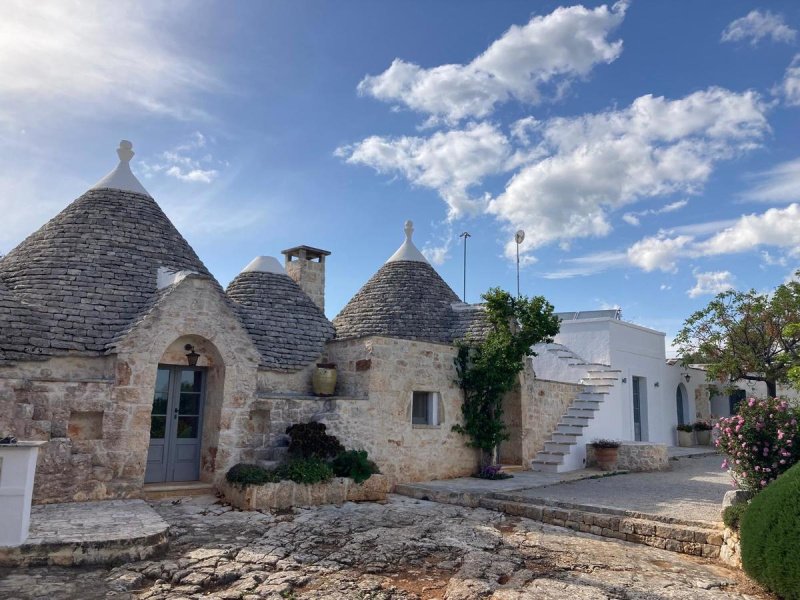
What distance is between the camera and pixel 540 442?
14.7 metres

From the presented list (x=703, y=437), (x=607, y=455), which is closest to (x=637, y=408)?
(x=703, y=437)

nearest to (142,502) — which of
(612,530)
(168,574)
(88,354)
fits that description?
(88,354)

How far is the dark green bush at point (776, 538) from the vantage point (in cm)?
525

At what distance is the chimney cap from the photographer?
54.2 feet

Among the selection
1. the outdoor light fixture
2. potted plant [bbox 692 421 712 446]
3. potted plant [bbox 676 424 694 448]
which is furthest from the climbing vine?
potted plant [bbox 692 421 712 446]

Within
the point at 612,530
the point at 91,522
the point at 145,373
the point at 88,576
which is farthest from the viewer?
the point at 145,373

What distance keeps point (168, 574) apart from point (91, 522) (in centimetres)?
195

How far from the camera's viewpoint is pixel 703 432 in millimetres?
20906

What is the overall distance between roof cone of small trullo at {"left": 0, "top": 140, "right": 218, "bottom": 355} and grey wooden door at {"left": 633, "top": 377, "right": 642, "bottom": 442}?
45.6 ft

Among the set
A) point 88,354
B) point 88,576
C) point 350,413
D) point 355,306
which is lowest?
point 88,576

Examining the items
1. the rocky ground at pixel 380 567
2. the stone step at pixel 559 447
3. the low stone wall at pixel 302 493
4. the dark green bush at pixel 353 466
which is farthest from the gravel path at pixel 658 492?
the dark green bush at pixel 353 466

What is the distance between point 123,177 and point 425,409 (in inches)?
331

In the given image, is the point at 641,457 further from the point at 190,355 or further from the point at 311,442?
the point at 190,355

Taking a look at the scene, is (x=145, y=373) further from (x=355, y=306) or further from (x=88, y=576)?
(x=355, y=306)
